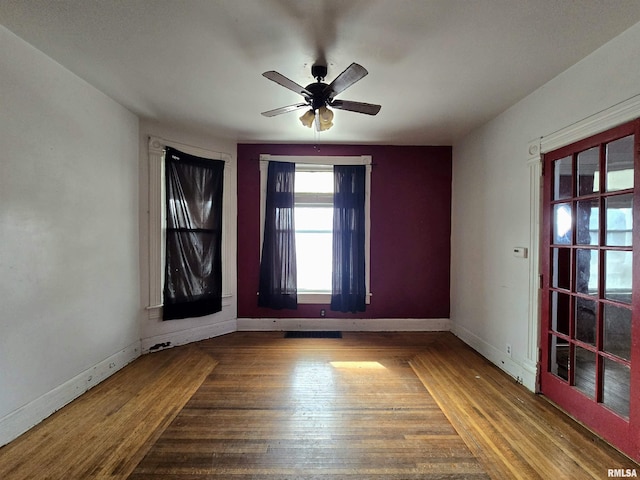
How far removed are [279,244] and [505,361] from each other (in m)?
2.89

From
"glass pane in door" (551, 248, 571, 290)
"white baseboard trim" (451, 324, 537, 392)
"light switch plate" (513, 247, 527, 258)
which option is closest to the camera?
"glass pane in door" (551, 248, 571, 290)

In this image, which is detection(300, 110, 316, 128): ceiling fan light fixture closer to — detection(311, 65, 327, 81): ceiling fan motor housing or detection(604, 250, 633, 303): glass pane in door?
detection(311, 65, 327, 81): ceiling fan motor housing

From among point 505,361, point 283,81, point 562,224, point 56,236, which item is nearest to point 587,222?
point 562,224

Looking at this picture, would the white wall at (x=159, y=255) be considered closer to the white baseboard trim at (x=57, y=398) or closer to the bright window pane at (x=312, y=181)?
the white baseboard trim at (x=57, y=398)

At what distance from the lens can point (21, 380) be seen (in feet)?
6.42

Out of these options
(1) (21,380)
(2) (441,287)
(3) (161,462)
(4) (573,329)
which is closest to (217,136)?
(1) (21,380)

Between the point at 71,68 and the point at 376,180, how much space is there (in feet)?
10.9

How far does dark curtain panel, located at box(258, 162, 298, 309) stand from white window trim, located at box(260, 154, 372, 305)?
70 millimetres

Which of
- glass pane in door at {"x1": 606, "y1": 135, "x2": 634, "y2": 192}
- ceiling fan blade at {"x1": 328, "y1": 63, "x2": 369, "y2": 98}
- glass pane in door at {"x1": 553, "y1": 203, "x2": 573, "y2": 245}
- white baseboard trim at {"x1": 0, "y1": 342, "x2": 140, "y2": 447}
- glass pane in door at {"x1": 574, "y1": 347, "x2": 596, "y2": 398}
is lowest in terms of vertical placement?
white baseboard trim at {"x1": 0, "y1": 342, "x2": 140, "y2": 447}

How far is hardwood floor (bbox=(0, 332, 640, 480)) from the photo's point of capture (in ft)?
5.46

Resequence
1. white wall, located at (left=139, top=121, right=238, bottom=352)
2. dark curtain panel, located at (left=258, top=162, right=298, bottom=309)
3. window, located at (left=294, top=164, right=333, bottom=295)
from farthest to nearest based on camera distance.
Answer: window, located at (left=294, top=164, right=333, bottom=295) → dark curtain panel, located at (left=258, top=162, right=298, bottom=309) → white wall, located at (left=139, top=121, right=238, bottom=352)

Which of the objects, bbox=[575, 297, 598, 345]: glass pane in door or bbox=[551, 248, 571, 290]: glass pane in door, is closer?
bbox=[575, 297, 598, 345]: glass pane in door

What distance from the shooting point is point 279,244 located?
397 centimetres
